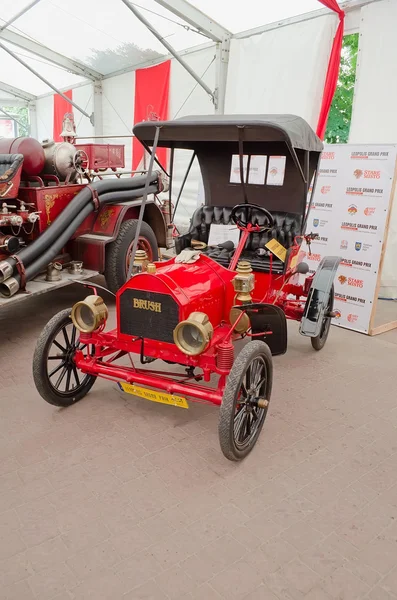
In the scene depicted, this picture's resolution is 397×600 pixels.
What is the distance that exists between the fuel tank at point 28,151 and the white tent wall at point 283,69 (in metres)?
3.68

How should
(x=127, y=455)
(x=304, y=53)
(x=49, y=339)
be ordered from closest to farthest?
(x=127, y=455)
(x=49, y=339)
(x=304, y=53)

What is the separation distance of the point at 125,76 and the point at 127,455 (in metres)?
9.33

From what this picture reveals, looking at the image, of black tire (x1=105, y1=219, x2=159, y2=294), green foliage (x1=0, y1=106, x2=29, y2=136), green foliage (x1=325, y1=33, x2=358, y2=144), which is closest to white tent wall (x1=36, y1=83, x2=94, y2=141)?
green foliage (x1=0, y1=106, x2=29, y2=136)

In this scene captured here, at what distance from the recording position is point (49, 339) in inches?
110

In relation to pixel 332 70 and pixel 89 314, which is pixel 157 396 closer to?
pixel 89 314

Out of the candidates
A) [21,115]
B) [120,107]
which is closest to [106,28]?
[120,107]

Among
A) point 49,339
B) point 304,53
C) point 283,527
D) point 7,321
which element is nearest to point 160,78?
point 304,53

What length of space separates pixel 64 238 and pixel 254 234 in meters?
1.71

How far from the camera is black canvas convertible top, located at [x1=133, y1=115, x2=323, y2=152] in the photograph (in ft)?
9.30

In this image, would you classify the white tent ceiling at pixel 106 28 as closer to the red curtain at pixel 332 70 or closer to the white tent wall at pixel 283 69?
the white tent wall at pixel 283 69

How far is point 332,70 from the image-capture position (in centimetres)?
595

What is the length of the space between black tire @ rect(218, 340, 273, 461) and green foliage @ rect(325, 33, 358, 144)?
608 cm

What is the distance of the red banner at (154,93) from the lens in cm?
875

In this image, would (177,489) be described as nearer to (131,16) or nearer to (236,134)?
(236,134)
